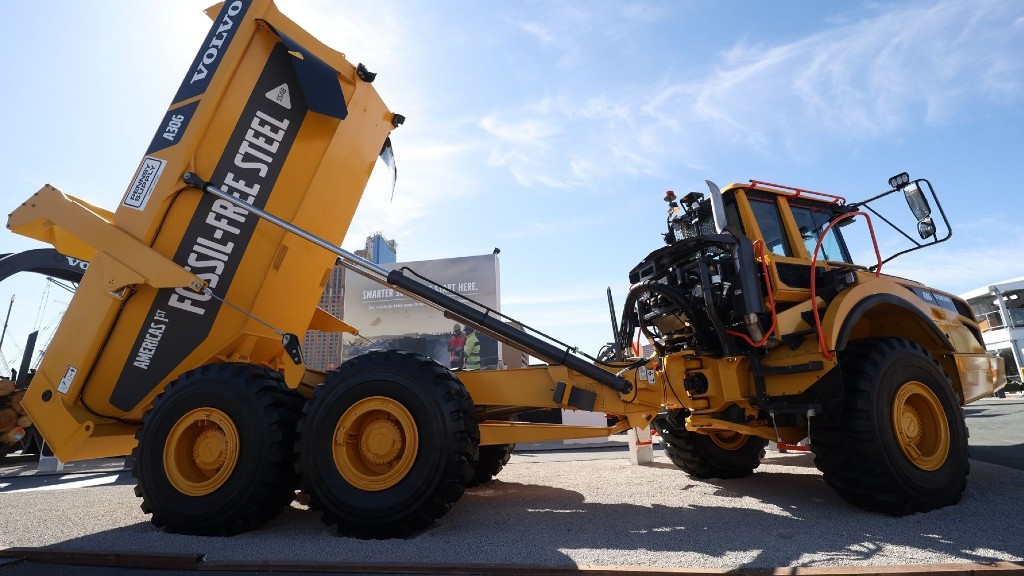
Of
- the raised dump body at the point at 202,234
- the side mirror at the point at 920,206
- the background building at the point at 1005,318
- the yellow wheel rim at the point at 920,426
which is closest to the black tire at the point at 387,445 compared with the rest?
the raised dump body at the point at 202,234

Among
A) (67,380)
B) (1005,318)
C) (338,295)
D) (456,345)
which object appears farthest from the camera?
(1005,318)

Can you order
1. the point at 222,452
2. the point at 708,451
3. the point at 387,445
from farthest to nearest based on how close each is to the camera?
the point at 708,451 < the point at 222,452 < the point at 387,445

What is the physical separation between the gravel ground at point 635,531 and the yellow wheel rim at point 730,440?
357 mm

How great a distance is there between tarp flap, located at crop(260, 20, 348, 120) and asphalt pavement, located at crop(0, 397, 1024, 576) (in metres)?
3.20

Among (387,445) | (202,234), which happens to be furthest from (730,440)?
(202,234)

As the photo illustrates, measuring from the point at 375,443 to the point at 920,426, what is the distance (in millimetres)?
4221

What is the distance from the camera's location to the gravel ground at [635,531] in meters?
2.88

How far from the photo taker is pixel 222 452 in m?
3.71

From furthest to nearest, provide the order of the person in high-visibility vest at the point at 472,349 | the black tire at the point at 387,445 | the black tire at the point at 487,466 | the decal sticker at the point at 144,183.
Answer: the person in high-visibility vest at the point at 472,349, the black tire at the point at 487,466, the decal sticker at the point at 144,183, the black tire at the point at 387,445

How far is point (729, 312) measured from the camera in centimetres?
436

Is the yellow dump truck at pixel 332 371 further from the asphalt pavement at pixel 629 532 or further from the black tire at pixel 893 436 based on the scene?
the asphalt pavement at pixel 629 532

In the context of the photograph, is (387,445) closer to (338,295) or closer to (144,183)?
(144,183)

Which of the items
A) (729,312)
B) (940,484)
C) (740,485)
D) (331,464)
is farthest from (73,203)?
(940,484)

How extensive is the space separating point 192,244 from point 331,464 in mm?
2075
